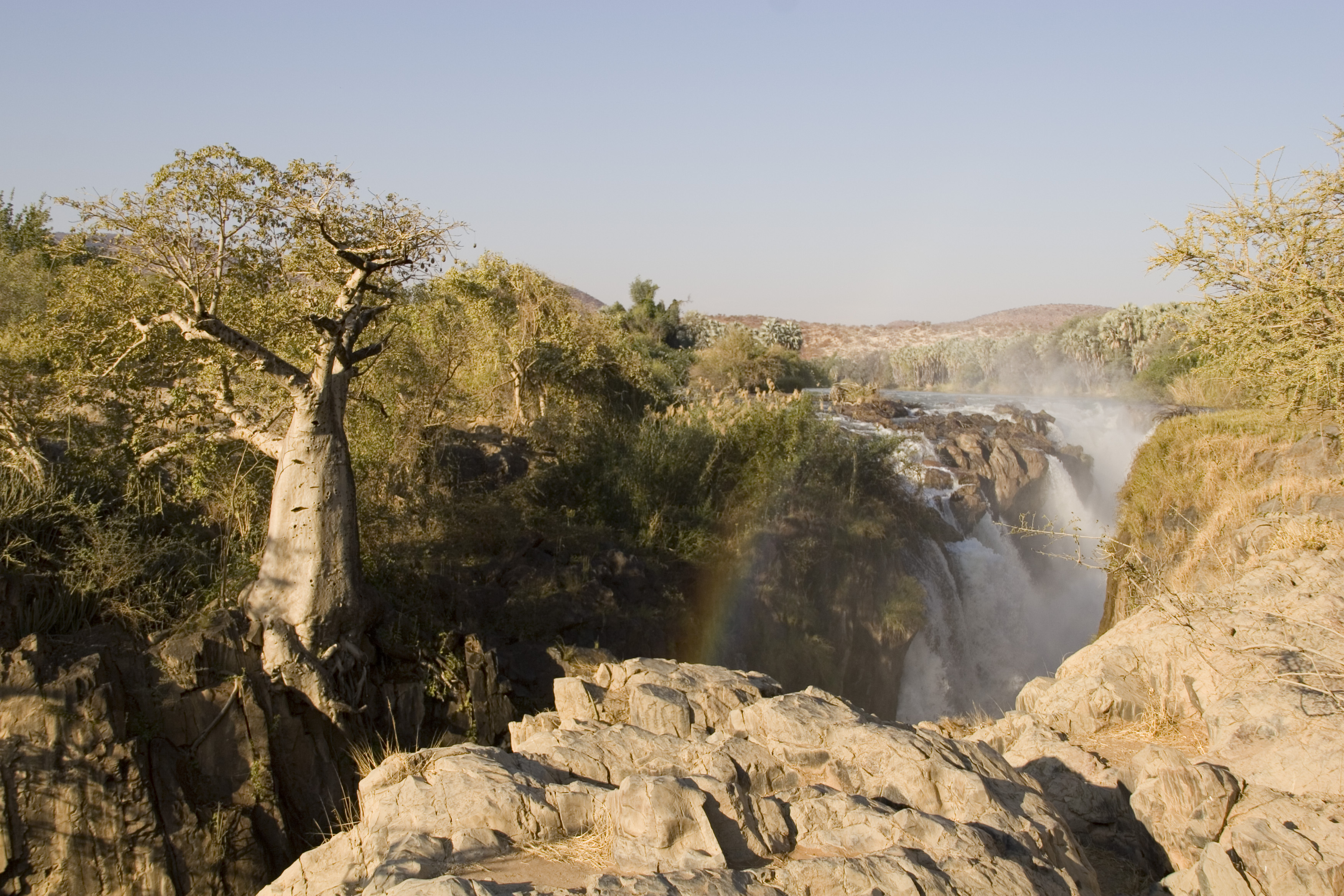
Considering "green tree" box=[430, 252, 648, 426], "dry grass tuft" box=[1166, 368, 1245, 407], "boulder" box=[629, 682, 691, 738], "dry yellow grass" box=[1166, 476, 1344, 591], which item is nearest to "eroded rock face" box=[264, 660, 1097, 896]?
"boulder" box=[629, 682, 691, 738]

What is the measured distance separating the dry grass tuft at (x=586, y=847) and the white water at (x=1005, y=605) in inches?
409

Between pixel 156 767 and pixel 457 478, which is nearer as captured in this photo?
pixel 156 767

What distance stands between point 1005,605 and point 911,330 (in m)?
52.4

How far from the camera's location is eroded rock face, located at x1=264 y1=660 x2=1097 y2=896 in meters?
3.88

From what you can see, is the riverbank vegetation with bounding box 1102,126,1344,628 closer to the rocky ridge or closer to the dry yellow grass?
the dry yellow grass

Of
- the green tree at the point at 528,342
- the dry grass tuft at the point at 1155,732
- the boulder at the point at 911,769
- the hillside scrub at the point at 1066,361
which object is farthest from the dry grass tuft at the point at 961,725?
the hillside scrub at the point at 1066,361

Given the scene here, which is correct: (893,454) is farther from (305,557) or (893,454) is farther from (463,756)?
(463,756)

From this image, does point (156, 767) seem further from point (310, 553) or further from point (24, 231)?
point (24, 231)

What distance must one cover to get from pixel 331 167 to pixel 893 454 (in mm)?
11289

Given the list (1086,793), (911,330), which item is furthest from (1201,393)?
(911,330)

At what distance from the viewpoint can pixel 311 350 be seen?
345 inches

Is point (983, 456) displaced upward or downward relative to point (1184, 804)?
upward

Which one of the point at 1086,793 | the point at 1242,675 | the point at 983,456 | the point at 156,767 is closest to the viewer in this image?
the point at 1086,793

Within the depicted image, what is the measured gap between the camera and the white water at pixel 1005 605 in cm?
1531
